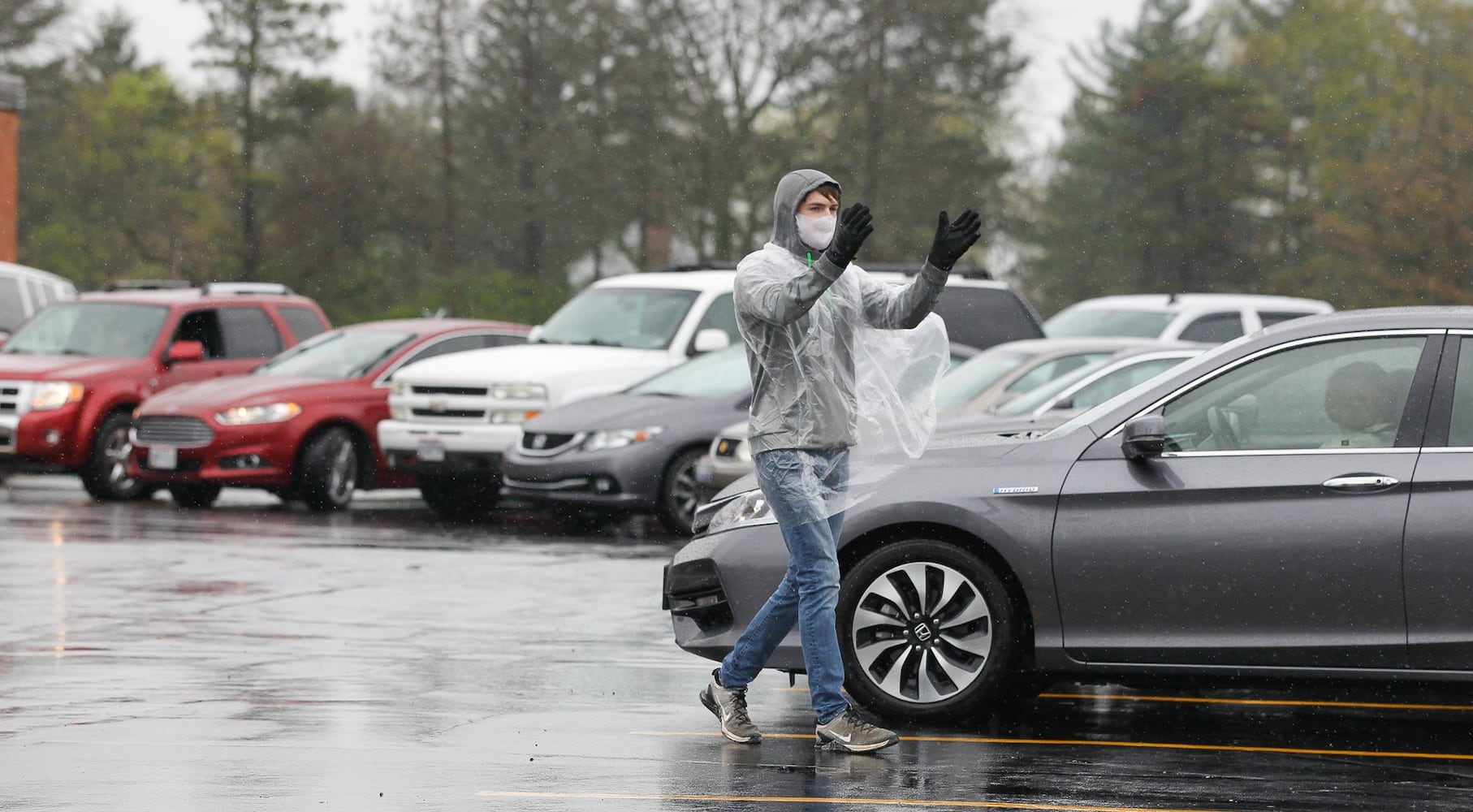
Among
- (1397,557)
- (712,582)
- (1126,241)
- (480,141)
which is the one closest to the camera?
(1397,557)

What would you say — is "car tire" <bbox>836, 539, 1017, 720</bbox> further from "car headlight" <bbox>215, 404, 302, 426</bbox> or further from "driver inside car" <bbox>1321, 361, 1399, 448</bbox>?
"car headlight" <bbox>215, 404, 302, 426</bbox>

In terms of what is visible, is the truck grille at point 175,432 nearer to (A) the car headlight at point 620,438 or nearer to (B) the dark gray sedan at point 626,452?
(B) the dark gray sedan at point 626,452

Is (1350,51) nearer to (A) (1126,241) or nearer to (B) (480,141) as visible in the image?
(A) (1126,241)

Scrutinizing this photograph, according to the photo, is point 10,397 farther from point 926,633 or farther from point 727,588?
point 926,633

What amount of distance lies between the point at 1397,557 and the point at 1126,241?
59.8 meters

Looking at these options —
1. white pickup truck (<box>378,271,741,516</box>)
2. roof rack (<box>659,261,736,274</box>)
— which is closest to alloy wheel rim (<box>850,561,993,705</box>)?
white pickup truck (<box>378,271,741,516</box>)

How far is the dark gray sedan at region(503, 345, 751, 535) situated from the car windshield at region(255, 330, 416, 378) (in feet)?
10.3

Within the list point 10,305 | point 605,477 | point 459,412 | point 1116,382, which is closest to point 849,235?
point 1116,382

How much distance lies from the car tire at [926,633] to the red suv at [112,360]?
12.7 metres

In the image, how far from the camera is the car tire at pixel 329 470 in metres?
18.1

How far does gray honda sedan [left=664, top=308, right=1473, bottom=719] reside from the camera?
7180 millimetres

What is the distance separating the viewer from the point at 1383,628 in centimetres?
717

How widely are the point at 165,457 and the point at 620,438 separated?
440 cm

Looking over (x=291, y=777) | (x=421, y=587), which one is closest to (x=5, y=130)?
(x=421, y=587)
